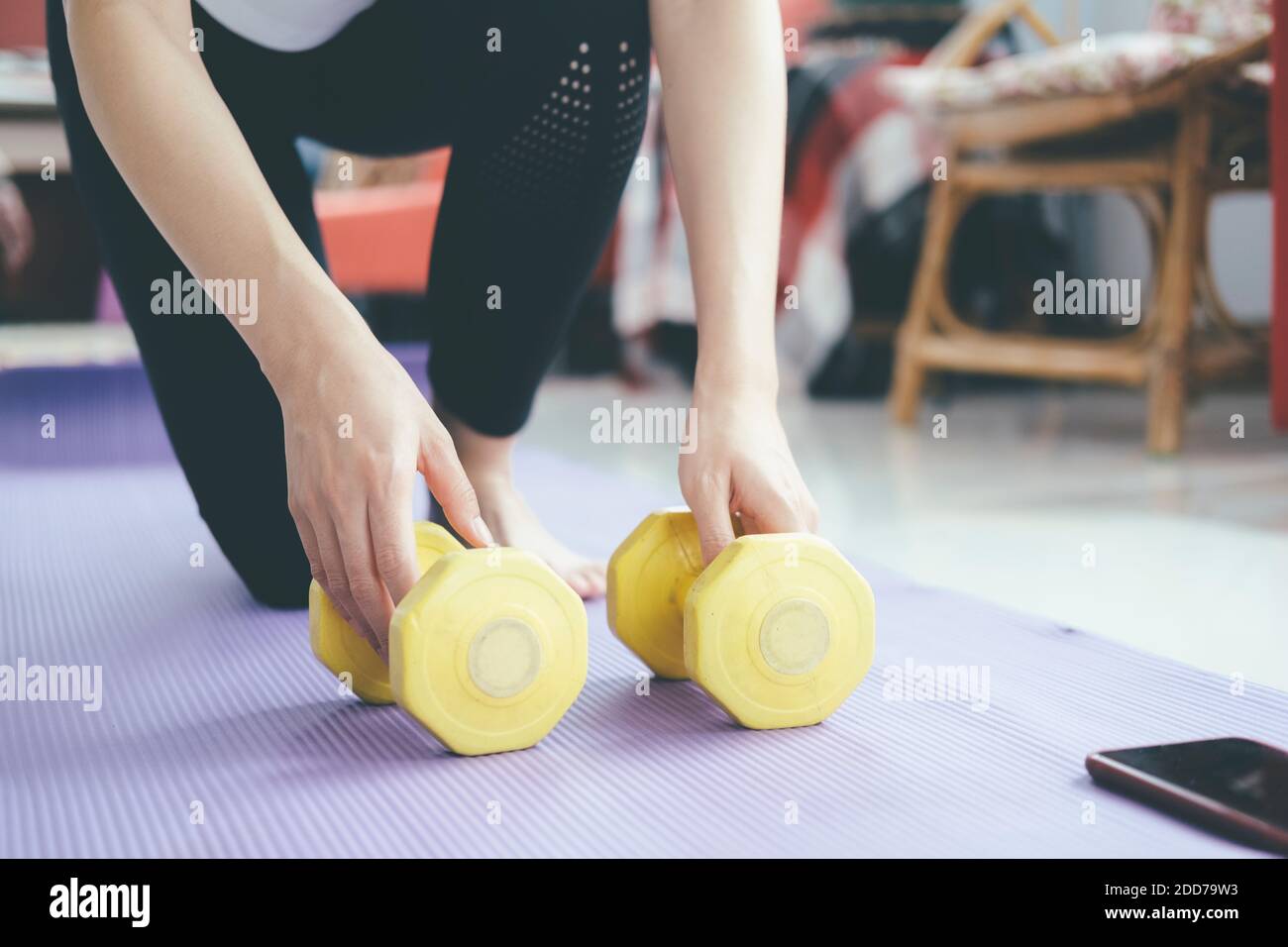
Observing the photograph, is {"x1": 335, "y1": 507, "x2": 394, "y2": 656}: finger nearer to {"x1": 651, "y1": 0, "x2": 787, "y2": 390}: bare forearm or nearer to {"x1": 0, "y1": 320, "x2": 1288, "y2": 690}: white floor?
{"x1": 651, "y1": 0, "x2": 787, "y2": 390}: bare forearm

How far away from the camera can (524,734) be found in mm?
765

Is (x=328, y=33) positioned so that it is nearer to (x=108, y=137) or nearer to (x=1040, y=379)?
(x=108, y=137)

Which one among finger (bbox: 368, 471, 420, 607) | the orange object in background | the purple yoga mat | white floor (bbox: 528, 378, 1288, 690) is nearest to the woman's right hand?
finger (bbox: 368, 471, 420, 607)

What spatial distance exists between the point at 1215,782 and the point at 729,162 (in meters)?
0.45

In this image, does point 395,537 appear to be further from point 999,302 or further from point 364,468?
point 999,302

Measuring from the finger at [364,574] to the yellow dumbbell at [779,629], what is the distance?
6.6 inches

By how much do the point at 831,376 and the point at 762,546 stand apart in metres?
2.06

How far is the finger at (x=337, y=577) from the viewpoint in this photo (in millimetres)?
714

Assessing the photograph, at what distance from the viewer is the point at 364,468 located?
69cm

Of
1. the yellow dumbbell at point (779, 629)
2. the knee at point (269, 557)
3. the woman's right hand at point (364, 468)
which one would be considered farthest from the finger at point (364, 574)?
the knee at point (269, 557)

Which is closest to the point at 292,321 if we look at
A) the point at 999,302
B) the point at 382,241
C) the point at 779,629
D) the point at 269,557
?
the point at 779,629

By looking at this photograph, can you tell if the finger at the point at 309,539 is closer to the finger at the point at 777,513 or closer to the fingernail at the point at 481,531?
the fingernail at the point at 481,531

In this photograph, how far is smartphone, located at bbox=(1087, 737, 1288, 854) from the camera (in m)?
0.62
